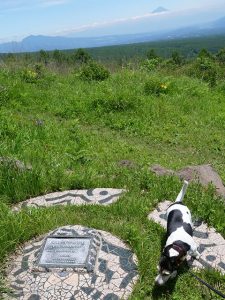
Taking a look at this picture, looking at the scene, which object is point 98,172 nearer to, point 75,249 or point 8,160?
point 8,160

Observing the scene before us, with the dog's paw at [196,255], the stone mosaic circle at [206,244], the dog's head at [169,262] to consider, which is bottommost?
the stone mosaic circle at [206,244]

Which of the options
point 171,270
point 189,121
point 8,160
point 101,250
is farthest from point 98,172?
point 189,121

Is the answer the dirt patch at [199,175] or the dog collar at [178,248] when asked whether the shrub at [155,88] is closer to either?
the dirt patch at [199,175]

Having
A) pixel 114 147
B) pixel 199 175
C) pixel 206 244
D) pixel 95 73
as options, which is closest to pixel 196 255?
pixel 206 244

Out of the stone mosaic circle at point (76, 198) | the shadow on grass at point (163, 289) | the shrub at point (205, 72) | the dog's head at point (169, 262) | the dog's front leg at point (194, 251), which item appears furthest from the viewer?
the shrub at point (205, 72)

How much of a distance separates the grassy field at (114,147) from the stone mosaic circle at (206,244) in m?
0.15

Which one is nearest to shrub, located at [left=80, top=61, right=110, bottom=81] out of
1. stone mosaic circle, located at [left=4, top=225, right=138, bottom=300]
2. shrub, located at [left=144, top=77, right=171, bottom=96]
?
shrub, located at [left=144, top=77, right=171, bottom=96]

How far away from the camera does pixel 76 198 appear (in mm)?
6062

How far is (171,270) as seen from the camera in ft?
13.3

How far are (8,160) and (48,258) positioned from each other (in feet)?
7.78

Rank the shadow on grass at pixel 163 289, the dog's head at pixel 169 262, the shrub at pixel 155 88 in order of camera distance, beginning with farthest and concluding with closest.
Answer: the shrub at pixel 155 88 < the shadow on grass at pixel 163 289 < the dog's head at pixel 169 262

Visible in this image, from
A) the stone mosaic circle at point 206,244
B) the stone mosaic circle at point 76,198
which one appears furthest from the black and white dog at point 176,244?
the stone mosaic circle at point 76,198

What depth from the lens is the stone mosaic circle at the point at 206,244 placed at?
179 inches

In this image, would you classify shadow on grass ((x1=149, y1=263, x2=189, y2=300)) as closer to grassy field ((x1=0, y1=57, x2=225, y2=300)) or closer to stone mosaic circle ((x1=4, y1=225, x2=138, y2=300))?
grassy field ((x1=0, y1=57, x2=225, y2=300))
